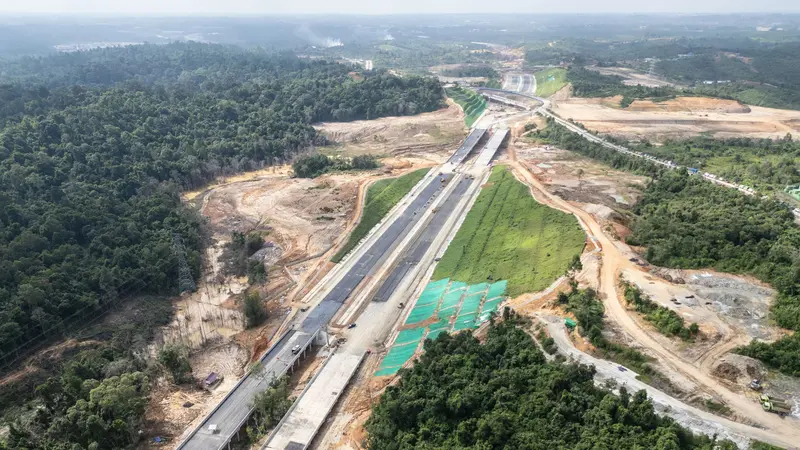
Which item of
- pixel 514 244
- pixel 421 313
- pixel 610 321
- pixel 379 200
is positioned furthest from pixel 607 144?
pixel 610 321

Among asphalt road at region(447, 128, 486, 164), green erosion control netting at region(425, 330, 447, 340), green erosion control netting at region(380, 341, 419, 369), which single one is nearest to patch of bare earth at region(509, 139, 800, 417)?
green erosion control netting at region(425, 330, 447, 340)

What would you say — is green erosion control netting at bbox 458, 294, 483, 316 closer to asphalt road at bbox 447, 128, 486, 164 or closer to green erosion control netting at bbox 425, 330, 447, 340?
green erosion control netting at bbox 425, 330, 447, 340

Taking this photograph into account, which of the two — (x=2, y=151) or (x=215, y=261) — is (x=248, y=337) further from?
(x=2, y=151)

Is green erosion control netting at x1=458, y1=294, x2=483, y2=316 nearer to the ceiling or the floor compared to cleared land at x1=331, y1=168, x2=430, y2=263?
nearer to the floor

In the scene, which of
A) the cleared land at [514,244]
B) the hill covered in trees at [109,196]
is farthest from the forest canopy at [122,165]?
the cleared land at [514,244]

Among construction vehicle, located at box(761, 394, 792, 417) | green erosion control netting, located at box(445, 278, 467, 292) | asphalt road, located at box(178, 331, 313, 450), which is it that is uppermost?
construction vehicle, located at box(761, 394, 792, 417)

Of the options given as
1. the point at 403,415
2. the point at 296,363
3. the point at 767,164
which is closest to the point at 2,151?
the point at 296,363

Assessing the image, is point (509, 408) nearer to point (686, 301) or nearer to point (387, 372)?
point (387, 372)
